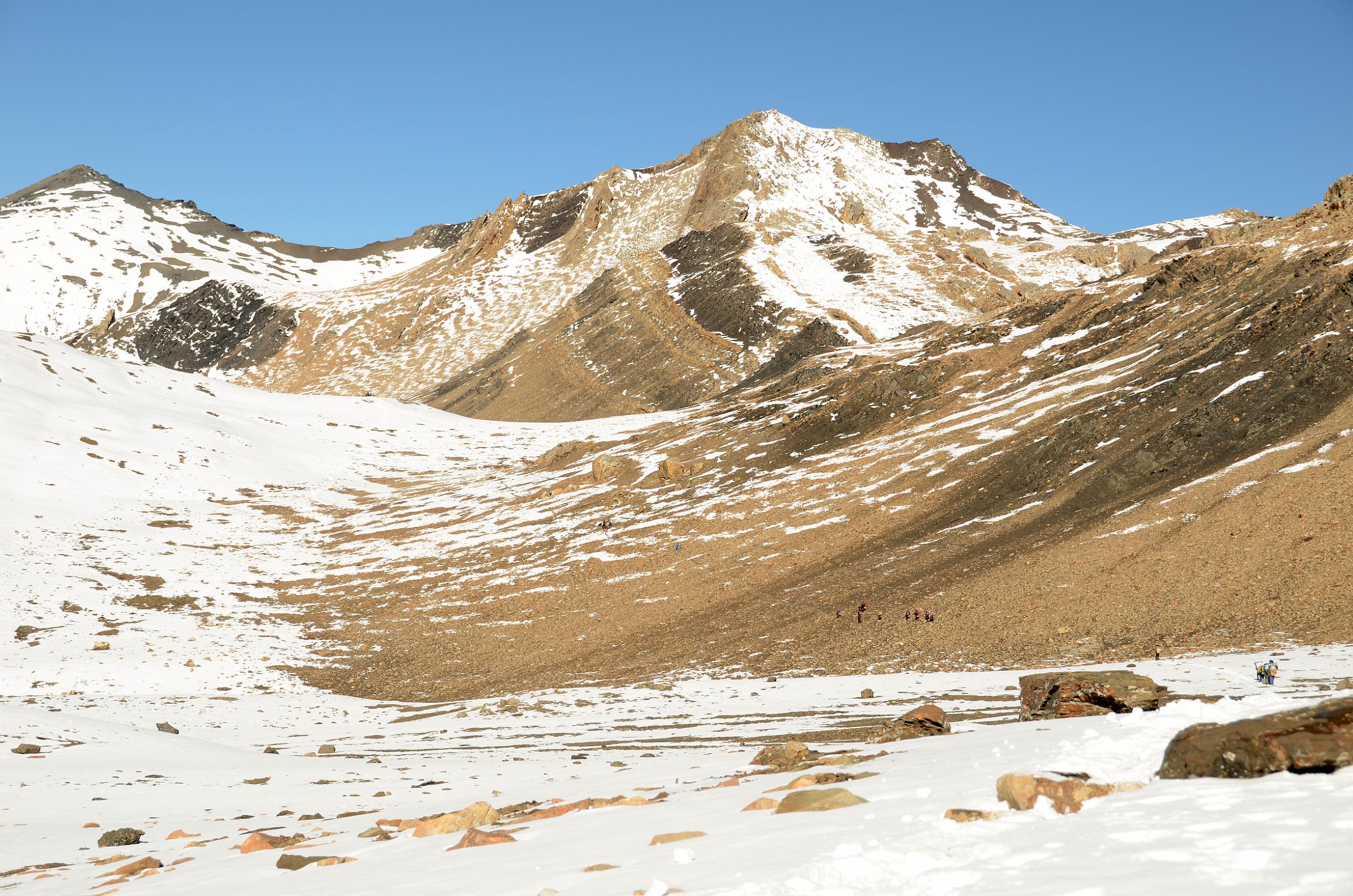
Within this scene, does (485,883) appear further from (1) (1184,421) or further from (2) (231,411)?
(2) (231,411)

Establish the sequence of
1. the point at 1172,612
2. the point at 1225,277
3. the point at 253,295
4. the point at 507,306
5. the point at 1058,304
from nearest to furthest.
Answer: the point at 1172,612
the point at 1225,277
the point at 1058,304
the point at 507,306
the point at 253,295

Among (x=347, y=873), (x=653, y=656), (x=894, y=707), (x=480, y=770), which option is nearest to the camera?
(x=347, y=873)

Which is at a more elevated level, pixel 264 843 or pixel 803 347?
pixel 803 347

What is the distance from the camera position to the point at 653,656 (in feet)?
116

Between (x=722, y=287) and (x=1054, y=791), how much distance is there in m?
118

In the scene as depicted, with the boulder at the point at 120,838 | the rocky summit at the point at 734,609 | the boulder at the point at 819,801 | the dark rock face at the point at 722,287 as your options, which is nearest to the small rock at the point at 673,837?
the rocky summit at the point at 734,609

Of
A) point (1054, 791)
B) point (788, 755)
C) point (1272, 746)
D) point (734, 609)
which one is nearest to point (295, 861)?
point (788, 755)

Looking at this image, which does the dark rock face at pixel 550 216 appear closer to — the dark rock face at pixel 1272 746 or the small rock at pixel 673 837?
the small rock at pixel 673 837

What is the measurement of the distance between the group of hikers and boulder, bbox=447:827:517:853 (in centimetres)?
2520

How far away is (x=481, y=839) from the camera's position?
9.58 m

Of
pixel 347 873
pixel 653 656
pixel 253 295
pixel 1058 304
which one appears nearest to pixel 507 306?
pixel 253 295

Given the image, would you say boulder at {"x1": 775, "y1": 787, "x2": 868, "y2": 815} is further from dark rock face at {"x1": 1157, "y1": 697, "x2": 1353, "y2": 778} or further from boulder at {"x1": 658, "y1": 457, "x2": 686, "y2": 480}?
boulder at {"x1": 658, "y1": 457, "x2": 686, "y2": 480}

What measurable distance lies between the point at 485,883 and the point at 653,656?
28.1 m

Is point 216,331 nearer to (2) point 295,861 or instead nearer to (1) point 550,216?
(1) point 550,216
